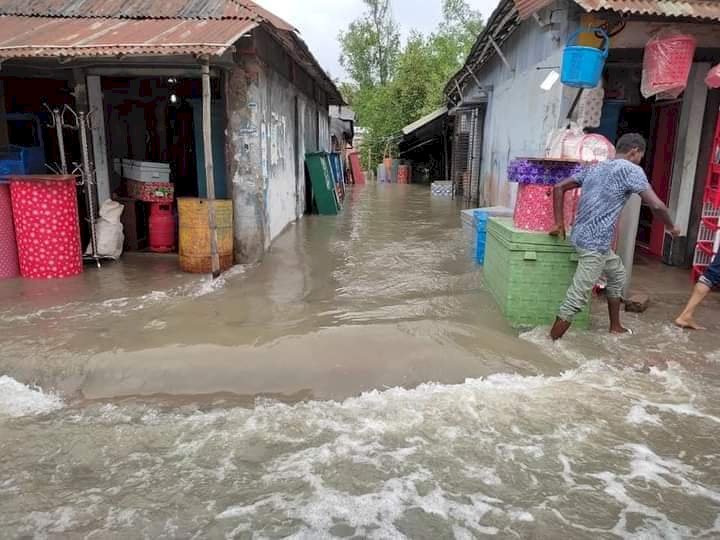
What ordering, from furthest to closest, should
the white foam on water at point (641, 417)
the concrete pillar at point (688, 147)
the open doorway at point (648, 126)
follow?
the open doorway at point (648, 126), the concrete pillar at point (688, 147), the white foam on water at point (641, 417)

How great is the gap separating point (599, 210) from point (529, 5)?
3.93m

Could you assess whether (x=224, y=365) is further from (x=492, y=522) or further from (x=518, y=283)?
(x=518, y=283)

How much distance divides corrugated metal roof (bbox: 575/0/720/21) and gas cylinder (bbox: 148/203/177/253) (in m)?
6.04

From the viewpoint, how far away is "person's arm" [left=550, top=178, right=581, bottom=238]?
5.01 metres

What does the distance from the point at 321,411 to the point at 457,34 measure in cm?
4814

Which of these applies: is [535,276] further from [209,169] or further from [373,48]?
[373,48]

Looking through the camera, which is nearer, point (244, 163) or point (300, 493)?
point (300, 493)

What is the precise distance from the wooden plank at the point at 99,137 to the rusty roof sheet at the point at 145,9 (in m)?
0.94

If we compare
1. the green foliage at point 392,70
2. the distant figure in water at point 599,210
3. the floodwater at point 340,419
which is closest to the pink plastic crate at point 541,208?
the distant figure in water at point 599,210

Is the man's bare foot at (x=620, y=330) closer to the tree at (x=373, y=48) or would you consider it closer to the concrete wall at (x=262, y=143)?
the concrete wall at (x=262, y=143)

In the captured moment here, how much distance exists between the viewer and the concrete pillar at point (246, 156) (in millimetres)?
7211

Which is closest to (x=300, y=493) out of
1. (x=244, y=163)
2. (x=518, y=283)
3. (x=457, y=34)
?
(x=518, y=283)

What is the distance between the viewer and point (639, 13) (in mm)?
6172

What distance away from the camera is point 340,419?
397 centimetres
